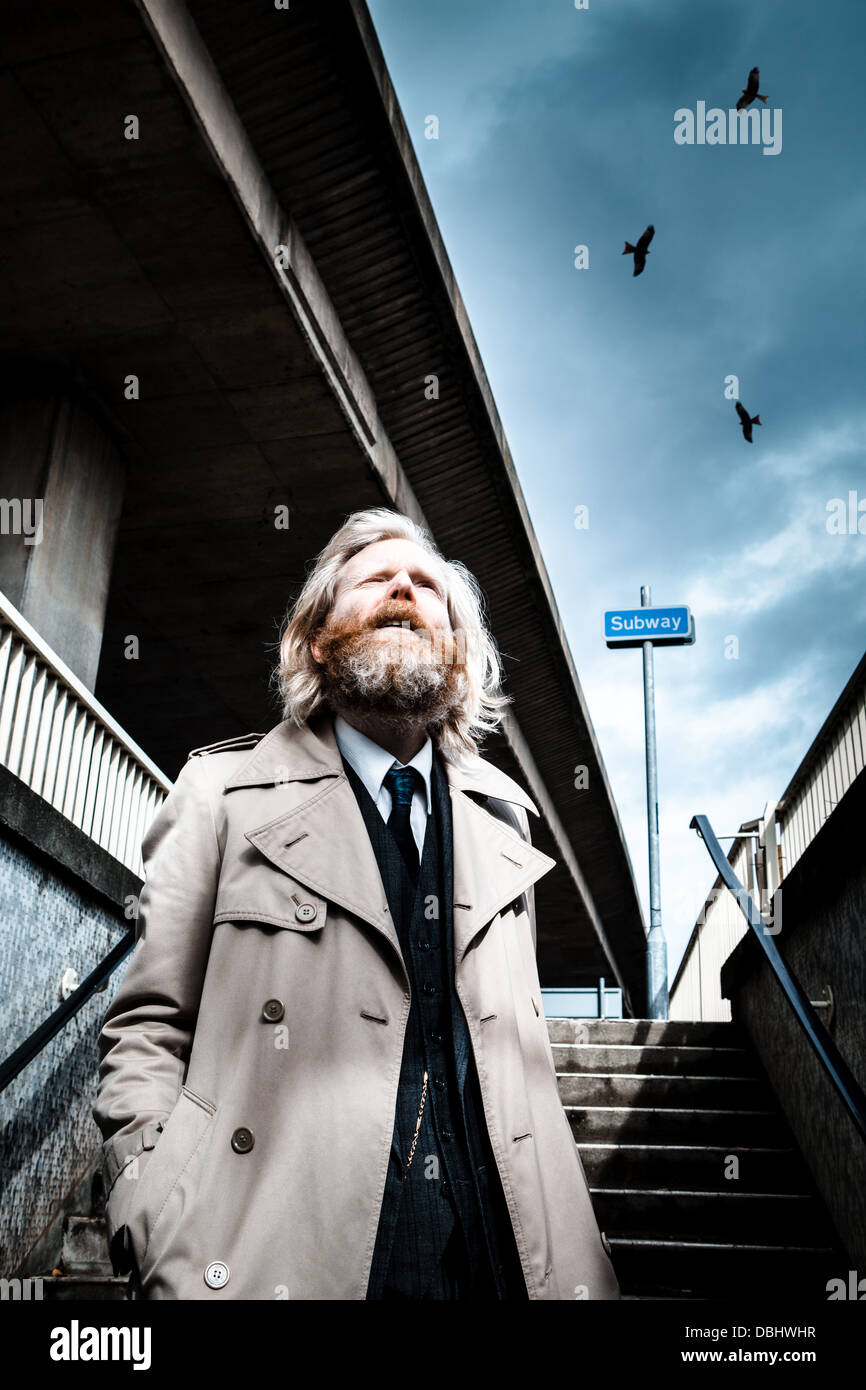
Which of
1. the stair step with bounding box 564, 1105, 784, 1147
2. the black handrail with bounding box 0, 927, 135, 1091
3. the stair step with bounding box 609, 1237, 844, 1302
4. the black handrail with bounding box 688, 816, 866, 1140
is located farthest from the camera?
the stair step with bounding box 564, 1105, 784, 1147

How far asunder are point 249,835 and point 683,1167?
11.5 feet

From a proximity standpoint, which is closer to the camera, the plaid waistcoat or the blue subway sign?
the plaid waistcoat

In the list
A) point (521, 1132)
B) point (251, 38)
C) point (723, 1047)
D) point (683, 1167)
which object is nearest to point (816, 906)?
point (683, 1167)

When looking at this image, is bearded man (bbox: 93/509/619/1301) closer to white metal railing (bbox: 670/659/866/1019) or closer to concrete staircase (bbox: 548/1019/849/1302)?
concrete staircase (bbox: 548/1019/849/1302)

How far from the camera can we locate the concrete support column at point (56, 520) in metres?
7.34

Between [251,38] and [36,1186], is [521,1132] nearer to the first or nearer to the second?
[36,1186]

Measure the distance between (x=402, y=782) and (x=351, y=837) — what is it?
0.71ft

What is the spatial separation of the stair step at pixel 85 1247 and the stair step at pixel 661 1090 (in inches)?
82.9

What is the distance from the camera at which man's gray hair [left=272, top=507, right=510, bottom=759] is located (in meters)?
2.19

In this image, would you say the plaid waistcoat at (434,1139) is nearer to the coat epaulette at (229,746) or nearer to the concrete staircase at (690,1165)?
the coat epaulette at (229,746)

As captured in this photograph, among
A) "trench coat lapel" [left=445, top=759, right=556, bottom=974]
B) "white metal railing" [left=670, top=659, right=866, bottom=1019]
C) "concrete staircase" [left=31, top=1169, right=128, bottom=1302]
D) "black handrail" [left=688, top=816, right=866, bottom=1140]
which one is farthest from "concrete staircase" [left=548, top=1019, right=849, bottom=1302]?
"trench coat lapel" [left=445, top=759, right=556, bottom=974]

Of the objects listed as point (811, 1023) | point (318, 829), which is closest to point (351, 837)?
point (318, 829)

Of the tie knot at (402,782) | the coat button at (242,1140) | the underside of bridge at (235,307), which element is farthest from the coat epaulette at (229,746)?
the underside of bridge at (235,307)

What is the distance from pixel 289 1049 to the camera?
165cm
